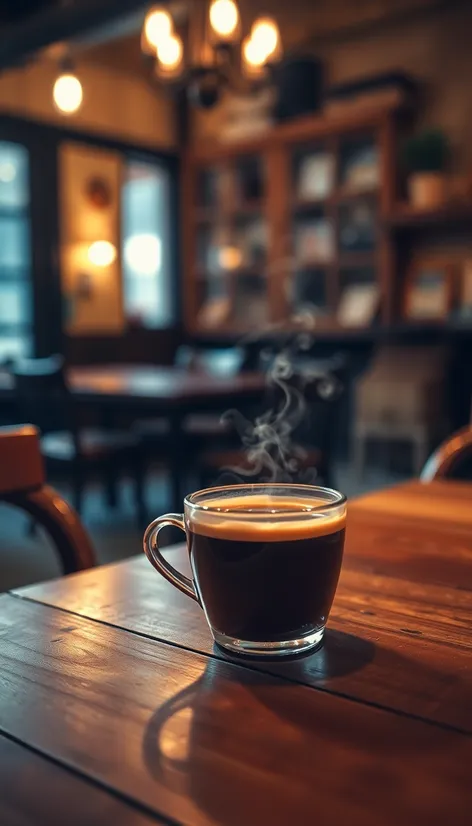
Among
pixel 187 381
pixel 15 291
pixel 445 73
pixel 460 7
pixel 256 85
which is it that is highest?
pixel 460 7

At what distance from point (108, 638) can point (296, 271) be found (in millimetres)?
5855

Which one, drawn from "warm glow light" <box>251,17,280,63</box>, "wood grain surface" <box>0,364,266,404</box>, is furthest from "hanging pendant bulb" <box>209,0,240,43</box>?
"wood grain surface" <box>0,364,266,404</box>

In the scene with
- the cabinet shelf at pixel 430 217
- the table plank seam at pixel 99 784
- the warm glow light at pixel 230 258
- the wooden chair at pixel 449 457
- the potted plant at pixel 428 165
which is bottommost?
the wooden chair at pixel 449 457

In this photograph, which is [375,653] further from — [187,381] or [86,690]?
[187,381]

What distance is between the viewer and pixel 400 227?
226 inches

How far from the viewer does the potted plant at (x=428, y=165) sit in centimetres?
529

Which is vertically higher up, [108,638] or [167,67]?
[167,67]

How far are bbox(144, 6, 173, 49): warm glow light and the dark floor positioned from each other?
2.19m

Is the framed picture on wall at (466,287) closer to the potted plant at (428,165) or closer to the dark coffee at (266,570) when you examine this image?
the potted plant at (428,165)

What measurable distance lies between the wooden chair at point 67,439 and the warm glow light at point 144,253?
10.2ft

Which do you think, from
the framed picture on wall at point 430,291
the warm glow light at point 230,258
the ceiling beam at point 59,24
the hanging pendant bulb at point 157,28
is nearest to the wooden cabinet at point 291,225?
the warm glow light at point 230,258

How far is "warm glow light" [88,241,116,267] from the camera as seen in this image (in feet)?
20.3

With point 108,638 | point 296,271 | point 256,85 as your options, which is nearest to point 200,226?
point 296,271

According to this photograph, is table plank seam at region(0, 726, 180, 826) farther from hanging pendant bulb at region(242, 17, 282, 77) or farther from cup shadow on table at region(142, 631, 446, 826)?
hanging pendant bulb at region(242, 17, 282, 77)
